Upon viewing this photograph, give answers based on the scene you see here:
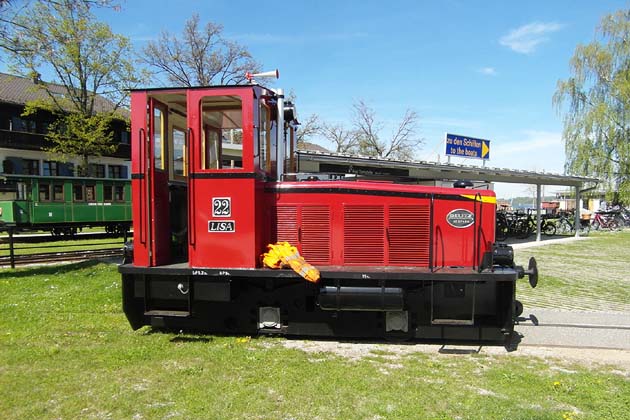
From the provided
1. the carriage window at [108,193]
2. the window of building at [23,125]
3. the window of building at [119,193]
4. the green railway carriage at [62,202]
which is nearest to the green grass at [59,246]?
the green railway carriage at [62,202]

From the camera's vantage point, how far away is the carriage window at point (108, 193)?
2130 cm

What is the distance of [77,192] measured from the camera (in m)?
20.5

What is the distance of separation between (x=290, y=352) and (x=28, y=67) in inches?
861

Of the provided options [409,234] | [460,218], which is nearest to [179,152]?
[409,234]

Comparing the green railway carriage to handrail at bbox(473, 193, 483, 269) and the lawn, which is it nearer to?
the lawn

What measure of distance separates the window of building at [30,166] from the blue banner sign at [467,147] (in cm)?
3282

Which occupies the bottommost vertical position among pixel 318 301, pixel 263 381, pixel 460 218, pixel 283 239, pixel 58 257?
pixel 58 257

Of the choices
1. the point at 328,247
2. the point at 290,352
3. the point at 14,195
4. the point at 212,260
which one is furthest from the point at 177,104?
the point at 14,195

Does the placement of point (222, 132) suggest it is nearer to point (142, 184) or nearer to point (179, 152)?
point (179, 152)

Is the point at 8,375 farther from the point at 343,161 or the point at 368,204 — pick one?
the point at 343,161

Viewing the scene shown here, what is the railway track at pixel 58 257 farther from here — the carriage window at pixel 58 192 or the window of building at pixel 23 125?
the window of building at pixel 23 125

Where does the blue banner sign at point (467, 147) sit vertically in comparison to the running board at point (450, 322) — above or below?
above

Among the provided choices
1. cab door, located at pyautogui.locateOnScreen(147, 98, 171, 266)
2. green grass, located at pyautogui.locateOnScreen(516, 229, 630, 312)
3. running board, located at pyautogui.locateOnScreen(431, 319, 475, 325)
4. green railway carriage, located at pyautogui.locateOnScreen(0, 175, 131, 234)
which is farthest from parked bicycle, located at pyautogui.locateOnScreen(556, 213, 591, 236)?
cab door, located at pyautogui.locateOnScreen(147, 98, 171, 266)

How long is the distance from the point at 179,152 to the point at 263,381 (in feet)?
10.8
